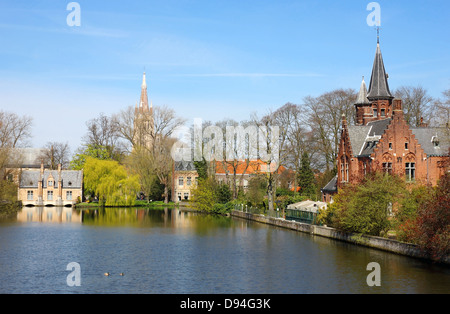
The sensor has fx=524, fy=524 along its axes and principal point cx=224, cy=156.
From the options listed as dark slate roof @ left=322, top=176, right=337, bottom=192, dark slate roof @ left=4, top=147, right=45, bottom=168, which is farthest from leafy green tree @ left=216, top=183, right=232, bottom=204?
dark slate roof @ left=4, top=147, right=45, bottom=168

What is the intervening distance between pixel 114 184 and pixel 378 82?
3539cm

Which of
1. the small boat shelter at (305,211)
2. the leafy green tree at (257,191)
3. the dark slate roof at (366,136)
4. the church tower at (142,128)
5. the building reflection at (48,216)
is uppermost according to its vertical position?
the church tower at (142,128)

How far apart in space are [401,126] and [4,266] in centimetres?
3054

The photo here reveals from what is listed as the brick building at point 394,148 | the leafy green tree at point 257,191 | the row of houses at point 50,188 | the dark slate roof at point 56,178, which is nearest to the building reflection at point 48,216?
the row of houses at point 50,188

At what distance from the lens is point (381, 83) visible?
48.0 m

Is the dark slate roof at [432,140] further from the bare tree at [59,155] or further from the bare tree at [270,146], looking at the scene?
the bare tree at [59,155]

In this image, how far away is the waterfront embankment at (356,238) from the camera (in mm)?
24172

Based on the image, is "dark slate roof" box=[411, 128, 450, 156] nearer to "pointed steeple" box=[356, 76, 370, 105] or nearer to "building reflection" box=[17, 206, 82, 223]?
"pointed steeple" box=[356, 76, 370, 105]

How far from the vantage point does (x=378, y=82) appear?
4800 centimetres

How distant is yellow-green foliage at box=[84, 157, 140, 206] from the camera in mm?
66875

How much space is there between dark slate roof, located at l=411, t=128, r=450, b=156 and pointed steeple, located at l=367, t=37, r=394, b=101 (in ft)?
20.3

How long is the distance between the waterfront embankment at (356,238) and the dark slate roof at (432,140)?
12432mm

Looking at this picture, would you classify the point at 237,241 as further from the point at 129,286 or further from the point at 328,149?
the point at 328,149
